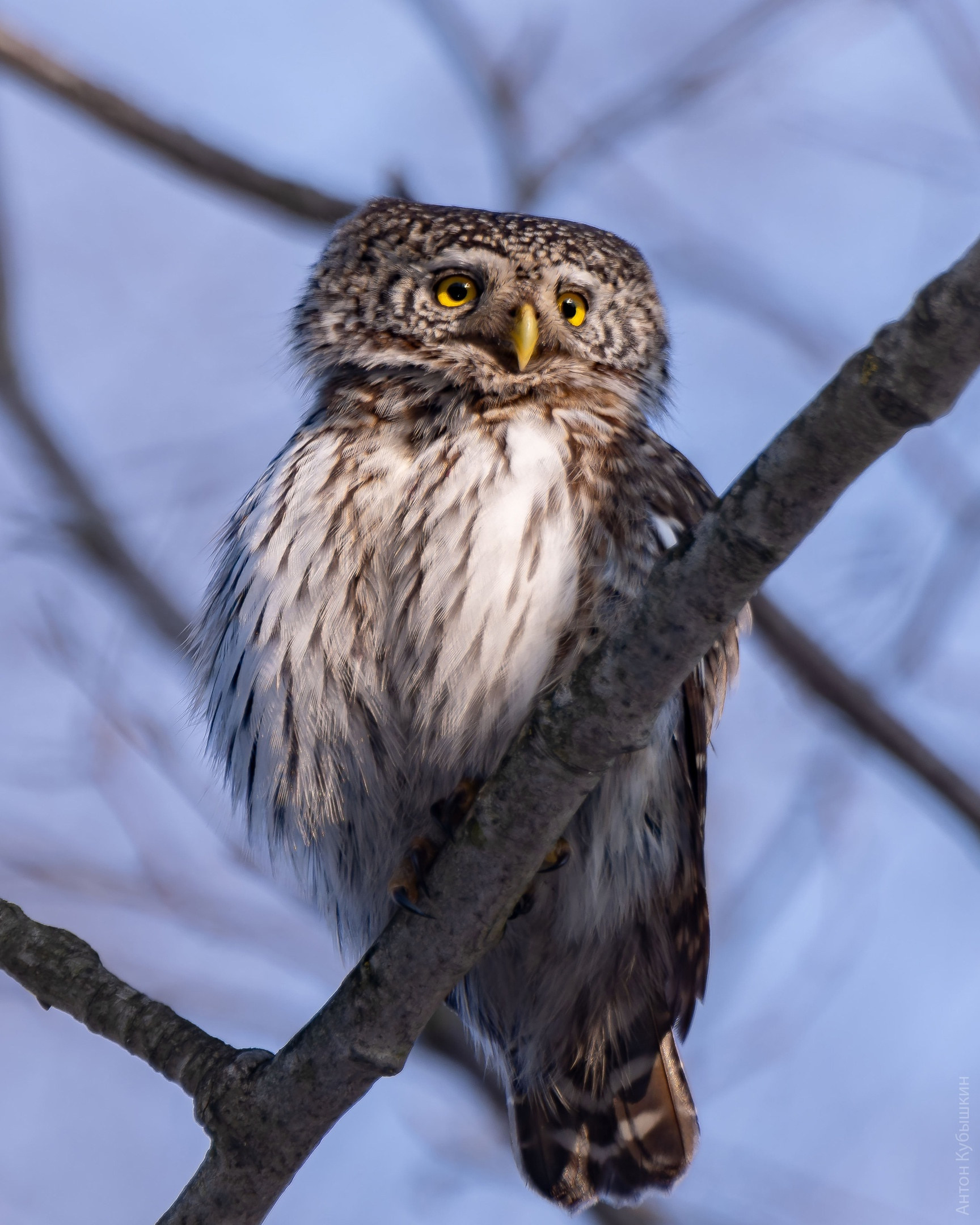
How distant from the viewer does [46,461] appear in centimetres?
515

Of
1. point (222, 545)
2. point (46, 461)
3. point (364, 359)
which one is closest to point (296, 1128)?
point (222, 545)

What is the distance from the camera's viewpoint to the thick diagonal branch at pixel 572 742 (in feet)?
5.79

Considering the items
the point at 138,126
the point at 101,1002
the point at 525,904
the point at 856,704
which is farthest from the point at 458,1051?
the point at 138,126

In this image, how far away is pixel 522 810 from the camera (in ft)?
7.70

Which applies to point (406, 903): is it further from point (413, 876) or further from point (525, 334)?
point (525, 334)

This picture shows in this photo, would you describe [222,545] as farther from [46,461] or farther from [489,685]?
[46,461]

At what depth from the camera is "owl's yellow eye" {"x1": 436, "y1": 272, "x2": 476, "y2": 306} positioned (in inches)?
147

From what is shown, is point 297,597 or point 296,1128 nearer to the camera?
point 296,1128

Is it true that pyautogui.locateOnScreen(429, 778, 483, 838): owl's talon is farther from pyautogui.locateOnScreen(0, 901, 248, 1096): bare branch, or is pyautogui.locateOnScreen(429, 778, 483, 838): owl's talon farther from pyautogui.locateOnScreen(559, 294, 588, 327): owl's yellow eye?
pyautogui.locateOnScreen(559, 294, 588, 327): owl's yellow eye

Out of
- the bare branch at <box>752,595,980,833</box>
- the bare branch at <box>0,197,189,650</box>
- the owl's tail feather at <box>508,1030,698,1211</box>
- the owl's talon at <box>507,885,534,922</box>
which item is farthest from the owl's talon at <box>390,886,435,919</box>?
the bare branch at <box>0,197,189,650</box>

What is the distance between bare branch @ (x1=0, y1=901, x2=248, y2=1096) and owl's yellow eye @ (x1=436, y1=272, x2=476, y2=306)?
6.33 ft

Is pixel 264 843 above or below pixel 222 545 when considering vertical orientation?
below

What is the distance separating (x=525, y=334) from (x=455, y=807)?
1.28m

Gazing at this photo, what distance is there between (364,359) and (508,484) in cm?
92
